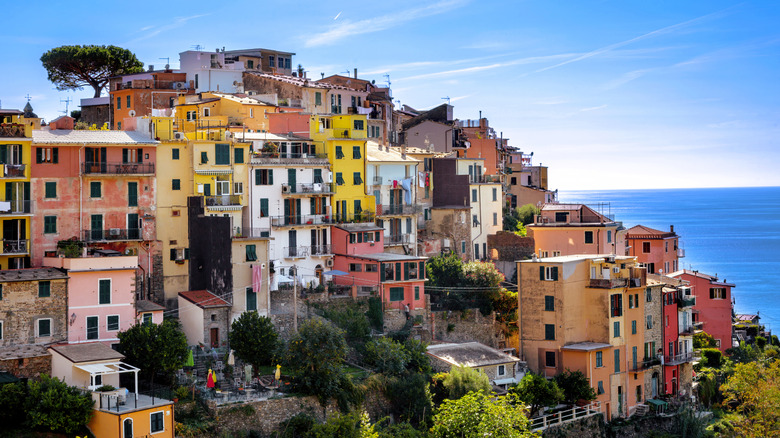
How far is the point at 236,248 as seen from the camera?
157ft

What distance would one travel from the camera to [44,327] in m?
41.1

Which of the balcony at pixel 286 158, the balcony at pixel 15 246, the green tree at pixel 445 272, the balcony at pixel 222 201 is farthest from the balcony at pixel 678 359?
the balcony at pixel 15 246

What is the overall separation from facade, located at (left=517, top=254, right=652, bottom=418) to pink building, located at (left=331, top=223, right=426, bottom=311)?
5.73 metres

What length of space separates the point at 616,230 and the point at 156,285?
30096mm

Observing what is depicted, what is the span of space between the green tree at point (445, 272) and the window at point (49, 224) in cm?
2078

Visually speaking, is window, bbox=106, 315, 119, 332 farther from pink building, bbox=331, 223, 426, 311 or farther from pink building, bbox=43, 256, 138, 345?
pink building, bbox=331, 223, 426, 311

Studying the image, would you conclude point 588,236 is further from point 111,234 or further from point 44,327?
point 44,327

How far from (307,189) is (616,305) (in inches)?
697

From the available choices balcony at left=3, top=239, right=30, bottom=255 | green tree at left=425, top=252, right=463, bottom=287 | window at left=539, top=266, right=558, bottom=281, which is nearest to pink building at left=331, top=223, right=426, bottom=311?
green tree at left=425, top=252, right=463, bottom=287

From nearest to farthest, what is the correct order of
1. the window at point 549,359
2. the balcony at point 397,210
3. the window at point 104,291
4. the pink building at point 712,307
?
the window at point 104,291 < the window at point 549,359 < the balcony at point 397,210 < the pink building at point 712,307

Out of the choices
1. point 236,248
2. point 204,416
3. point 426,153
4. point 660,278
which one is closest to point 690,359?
point 660,278

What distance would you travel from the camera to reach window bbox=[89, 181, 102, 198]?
48125 mm

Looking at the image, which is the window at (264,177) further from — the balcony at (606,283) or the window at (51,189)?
the balcony at (606,283)

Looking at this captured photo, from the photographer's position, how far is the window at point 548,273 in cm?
5328
